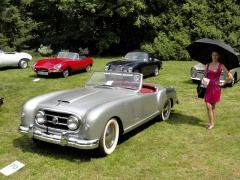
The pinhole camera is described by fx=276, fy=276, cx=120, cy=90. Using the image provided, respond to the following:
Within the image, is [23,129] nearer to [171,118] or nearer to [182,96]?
[171,118]

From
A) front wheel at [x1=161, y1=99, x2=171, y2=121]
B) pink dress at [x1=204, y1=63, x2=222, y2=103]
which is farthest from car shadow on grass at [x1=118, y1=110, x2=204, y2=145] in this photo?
pink dress at [x1=204, y1=63, x2=222, y2=103]

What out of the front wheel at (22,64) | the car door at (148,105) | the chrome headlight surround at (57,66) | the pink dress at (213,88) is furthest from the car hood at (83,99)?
the front wheel at (22,64)

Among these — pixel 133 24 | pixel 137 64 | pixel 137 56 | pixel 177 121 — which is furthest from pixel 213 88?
pixel 133 24

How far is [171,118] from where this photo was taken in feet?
23.0

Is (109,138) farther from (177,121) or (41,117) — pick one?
(177,121)

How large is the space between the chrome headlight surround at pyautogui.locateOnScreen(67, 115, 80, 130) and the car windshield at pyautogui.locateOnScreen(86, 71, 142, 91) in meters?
1.64

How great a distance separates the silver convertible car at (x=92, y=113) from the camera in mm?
4254

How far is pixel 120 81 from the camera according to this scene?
577 cm

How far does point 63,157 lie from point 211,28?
2113 cm

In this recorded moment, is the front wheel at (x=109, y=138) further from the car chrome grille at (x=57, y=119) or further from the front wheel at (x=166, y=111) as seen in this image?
the front wheel at (x=166, y=111)

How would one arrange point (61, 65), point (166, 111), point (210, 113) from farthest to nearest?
point (61, 65), point (166, 111), point (210, 113)

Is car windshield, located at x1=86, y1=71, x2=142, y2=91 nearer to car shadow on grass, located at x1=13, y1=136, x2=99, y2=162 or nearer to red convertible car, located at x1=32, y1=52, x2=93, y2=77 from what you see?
car shadow on grass, located at x1=13, y1=136, x2=99, y2=162

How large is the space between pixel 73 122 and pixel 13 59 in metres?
11.9

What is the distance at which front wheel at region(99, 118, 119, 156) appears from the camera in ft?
14.7
